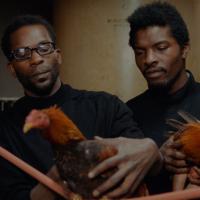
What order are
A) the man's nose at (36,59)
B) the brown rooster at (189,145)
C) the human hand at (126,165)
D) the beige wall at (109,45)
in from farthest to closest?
the beige wall at (109,45)
the man's nose at (36,59)
the brown rooster at (189,145)
the human hand at (126,165)

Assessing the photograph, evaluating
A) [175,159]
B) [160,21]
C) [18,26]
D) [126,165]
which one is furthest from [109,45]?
[126,165]

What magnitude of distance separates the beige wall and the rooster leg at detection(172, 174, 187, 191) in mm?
1335

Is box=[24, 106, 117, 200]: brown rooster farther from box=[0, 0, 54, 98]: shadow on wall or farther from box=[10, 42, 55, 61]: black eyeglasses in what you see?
box=[0, 0, 54, 98]: shadow on wall

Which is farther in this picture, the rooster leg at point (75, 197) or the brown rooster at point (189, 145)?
the brown rooster at point (189, 145)

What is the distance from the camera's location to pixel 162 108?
236 centimetres

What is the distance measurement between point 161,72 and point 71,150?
0.85 metres

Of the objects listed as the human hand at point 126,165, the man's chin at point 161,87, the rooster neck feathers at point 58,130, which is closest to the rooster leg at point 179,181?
the human hand at point 126,165

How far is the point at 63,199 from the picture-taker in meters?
1.81

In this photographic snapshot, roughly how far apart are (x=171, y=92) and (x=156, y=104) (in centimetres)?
11

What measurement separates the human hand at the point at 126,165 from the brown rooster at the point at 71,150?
0.03 meters

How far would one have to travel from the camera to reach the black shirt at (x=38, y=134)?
6.36 feet

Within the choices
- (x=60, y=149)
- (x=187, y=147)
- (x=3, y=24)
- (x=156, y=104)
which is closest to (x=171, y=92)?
(x=156, y=104)

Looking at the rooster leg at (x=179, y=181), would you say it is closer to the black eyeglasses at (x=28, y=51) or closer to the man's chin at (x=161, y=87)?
the man's chin at (x=161, y=87)

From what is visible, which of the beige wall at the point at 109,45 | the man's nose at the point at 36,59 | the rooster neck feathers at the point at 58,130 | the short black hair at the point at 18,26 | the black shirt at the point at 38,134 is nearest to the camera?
the rooster neck feathers at the point at 58,130
